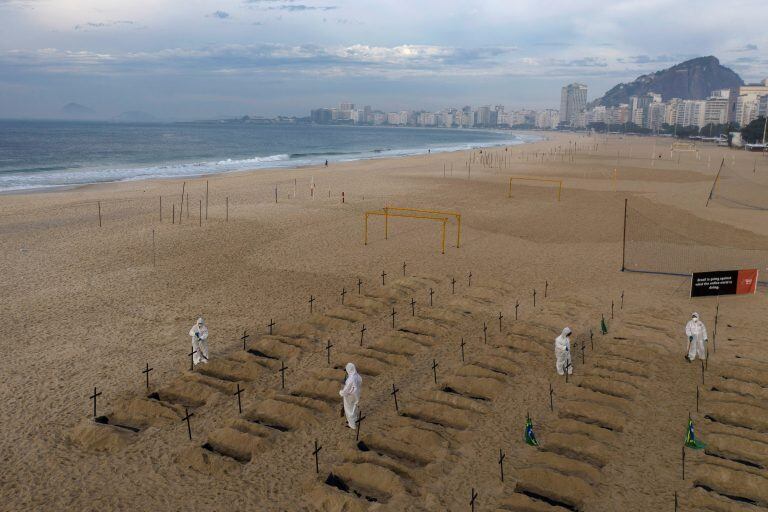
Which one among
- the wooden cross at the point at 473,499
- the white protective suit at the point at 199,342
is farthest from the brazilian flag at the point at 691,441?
the white protective suit at the point at 199,342

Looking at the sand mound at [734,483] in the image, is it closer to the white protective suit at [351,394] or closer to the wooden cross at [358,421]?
the wooden cross at [358,421]

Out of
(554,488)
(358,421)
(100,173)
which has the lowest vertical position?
(554,488)

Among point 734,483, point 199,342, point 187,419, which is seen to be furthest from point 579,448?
point 199,342

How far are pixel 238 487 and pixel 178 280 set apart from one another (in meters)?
11.1

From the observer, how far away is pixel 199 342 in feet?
39.2

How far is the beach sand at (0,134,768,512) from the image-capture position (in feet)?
27.3

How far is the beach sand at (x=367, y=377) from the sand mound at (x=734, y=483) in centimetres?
3

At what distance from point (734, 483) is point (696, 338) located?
4460 millimetres

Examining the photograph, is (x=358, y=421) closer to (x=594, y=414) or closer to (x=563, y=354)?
(x=594, y=414)

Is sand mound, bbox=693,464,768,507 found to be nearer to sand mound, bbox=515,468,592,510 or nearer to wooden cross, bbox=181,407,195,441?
sand mound, bbox=515,468,592,510

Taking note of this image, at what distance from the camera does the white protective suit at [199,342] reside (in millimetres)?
11852

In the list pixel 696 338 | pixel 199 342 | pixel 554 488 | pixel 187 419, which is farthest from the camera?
pixel 696 338

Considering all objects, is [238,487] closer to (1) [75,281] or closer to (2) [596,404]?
(2) [596,404]

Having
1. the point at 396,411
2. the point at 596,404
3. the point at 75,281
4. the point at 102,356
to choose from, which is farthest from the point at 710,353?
the point at 75,281
